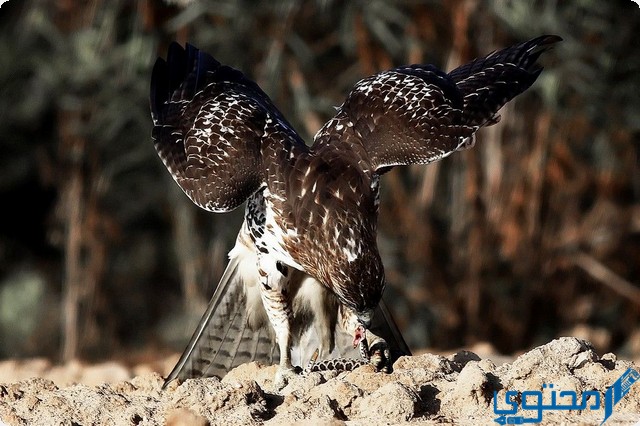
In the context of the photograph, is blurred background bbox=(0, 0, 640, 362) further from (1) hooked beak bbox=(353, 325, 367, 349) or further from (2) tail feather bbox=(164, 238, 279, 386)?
(1) hooked beak bbox=(353, 325, 367, 349)

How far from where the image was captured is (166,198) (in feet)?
39.3

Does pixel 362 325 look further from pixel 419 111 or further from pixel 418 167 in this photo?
pixel 418 167

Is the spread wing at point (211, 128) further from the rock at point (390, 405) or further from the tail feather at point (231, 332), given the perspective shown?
the rock at point (390, 405)

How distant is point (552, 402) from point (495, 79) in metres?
2.28

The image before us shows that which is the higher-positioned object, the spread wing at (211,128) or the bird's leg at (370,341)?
the spread wing at (211,128)

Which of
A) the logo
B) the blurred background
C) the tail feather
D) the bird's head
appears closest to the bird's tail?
the bird's head

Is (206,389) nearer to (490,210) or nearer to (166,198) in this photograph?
(490,210)

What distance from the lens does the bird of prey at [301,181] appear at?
18.6 feet

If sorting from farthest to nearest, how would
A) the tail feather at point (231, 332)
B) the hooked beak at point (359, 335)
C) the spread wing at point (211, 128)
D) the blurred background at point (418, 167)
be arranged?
the blurred background at point (418, 167), the tail feather at point (231, 332), the spread wing at point (211, 128), the hooked beak at point (359, 335)

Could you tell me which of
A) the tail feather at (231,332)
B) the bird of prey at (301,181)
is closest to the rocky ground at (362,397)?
the bird of prey at (301,181)

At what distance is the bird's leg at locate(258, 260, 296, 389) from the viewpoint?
6027 mm

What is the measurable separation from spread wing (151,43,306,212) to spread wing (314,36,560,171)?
14.2 inches

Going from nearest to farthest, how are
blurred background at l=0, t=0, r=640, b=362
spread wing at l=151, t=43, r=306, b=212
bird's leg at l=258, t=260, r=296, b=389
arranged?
spread wing at l=151, t=43, r=306, b=212
bird's leg at l=258, t=260, r=296, b=389
blurred background at l=0, t=0, r=640, b=362

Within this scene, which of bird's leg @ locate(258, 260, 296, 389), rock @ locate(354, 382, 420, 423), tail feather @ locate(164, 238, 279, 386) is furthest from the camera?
tail feather @ locate(164, 238, 279, 386)
